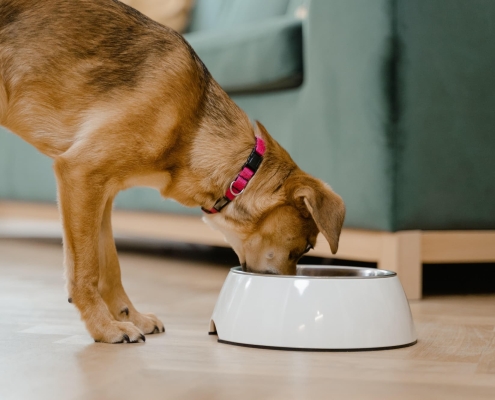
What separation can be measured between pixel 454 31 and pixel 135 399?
1.87 meters

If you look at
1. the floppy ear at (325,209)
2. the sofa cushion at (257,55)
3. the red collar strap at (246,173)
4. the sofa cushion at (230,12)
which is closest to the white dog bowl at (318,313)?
the floppy ear at (325,209)

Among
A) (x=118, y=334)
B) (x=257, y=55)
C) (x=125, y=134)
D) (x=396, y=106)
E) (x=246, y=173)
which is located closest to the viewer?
(x=118, y=334)

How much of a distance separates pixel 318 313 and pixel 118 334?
513mm

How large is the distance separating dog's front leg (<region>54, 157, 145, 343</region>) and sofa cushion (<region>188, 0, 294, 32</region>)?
234cm

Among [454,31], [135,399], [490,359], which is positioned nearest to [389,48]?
[454,31]

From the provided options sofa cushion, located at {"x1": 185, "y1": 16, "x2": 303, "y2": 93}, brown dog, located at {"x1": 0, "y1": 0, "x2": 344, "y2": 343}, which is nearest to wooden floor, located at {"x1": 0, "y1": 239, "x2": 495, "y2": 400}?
brown dog, located at {"x1": 0, "y1": 0, "x2": 344, "y2": 343}

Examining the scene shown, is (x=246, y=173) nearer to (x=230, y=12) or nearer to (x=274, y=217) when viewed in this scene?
(x=274, y=217)

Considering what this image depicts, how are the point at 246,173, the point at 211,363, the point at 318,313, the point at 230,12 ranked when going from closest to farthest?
1. the point at 211,363
2. the point at 318,313
3. the point at 246,173
4. the point at 230,12

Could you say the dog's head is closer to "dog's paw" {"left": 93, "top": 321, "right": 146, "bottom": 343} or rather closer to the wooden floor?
the wooden floor

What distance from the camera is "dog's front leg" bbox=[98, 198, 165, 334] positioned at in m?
2.16

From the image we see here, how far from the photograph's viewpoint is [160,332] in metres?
2.14

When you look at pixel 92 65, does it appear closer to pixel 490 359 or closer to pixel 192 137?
pixel 192 137

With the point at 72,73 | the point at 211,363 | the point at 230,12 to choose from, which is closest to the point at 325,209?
the point at 211,363

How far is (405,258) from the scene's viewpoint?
271 centimetres
